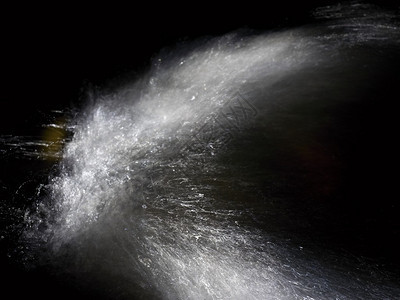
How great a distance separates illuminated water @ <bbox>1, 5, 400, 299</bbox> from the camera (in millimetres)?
1726

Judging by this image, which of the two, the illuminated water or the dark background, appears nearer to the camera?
the illuminated water

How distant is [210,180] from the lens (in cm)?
222

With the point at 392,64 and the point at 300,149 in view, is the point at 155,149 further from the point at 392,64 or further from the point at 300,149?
the point at 392,64

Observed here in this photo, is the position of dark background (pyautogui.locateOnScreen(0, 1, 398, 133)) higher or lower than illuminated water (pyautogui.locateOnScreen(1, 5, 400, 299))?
higher

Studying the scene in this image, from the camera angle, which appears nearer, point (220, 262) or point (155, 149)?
point (220, 262)

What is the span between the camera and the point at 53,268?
1.90m

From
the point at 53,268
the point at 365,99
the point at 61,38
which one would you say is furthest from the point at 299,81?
the point at 61,38

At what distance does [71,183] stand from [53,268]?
0.70m

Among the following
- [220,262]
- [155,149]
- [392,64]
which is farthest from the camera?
[392,64]

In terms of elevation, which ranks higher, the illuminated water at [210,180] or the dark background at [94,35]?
the dark background at [94,35]

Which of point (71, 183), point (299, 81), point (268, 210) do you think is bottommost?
point (268, 210)

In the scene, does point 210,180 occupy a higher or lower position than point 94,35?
lower

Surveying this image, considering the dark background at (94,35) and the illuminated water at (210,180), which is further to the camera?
the dark background at (94,35)

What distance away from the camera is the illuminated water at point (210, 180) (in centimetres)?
173
